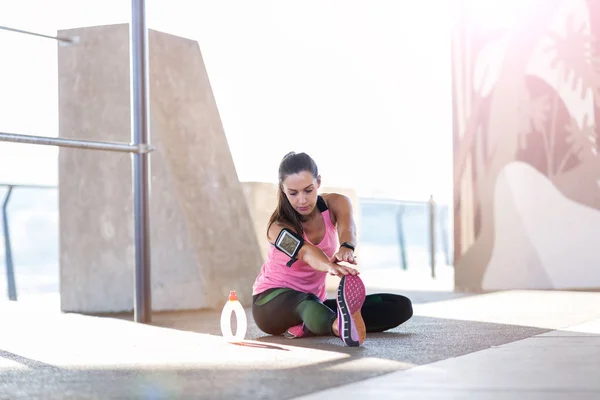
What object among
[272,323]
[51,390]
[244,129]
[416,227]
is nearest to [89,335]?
[272,323]

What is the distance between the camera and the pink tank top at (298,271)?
267 cm

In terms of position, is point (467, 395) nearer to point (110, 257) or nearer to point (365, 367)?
point (365, 367)

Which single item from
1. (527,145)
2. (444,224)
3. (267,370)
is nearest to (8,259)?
(527,145)

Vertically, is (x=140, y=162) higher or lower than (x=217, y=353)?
higher

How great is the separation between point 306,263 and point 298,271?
0.13ft

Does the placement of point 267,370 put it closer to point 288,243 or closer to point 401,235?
point 288,243

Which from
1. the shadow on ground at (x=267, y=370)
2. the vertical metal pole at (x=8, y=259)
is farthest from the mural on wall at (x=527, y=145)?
the vertical metal pole at (x=8, y=259)

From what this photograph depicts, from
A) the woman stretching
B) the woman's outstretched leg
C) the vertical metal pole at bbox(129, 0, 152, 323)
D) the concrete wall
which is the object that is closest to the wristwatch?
the woman stretching

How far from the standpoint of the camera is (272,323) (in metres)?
2.60

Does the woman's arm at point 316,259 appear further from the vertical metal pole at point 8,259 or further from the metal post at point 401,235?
the metal post at point 401,235

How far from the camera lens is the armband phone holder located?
2476mm

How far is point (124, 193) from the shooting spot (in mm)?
3707

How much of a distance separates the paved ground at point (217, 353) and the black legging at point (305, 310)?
0.05m

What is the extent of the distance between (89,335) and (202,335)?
38 cm
